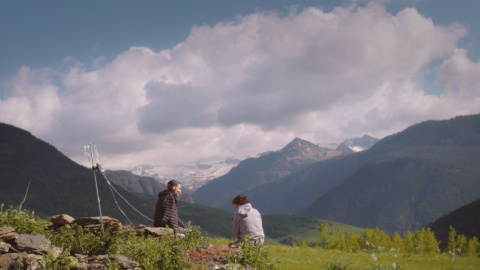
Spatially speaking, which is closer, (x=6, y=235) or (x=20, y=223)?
(x=6, y=235)

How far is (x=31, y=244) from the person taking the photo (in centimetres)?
1164

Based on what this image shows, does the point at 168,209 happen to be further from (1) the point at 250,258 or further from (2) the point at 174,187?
(1) the point at 250,258

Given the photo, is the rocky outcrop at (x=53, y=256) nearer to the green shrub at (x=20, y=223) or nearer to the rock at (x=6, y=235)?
the rock at (x=6, y=235)

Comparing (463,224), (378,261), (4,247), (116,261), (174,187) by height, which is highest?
(174,187)

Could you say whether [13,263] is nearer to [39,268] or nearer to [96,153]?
[39,268]

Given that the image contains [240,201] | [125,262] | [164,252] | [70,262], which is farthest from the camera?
[240,201]

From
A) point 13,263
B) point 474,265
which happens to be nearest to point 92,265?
point 13,263

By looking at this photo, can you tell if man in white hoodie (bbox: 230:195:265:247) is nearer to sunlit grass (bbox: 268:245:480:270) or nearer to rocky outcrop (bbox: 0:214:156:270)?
sunlit grass (bbox: 268:245:480:270)

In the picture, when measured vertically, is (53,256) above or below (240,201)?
below

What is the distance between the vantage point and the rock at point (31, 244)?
11.4m

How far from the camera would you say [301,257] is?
18953mm

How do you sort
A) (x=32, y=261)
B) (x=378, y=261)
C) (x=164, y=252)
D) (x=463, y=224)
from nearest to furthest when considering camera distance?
(x=32, y=261)
(x=164, y=252)
(x=378, y=261)
(x=463, y=224)

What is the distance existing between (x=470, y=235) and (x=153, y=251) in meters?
212

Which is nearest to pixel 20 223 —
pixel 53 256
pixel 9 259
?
Result: pixel 9 259
